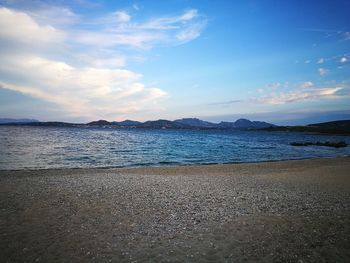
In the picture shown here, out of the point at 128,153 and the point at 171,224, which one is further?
the point at 128,153

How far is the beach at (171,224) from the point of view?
26.7 feet

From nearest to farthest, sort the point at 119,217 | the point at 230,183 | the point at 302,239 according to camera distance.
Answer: the point at 302,239
the point at 119,217
the point at 230,183

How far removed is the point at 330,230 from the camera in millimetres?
9703

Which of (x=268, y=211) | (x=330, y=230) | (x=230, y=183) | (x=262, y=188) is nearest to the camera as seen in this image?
(x=330, y=230)

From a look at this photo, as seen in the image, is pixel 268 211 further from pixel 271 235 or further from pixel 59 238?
pixel 59 238

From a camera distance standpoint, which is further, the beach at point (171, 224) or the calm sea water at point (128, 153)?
the calm sea water at point (128, 153)

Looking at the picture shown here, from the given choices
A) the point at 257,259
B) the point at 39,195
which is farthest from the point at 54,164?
the point at 257,259

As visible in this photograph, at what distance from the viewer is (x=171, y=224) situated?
1037 centimetres

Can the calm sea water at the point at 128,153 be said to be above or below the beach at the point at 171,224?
below

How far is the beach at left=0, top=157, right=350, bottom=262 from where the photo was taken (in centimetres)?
812

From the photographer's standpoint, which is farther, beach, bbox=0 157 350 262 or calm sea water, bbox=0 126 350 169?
calm sea water, bbox=0 126 350 169

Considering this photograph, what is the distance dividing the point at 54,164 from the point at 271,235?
2752 cm

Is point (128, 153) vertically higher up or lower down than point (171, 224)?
lower down

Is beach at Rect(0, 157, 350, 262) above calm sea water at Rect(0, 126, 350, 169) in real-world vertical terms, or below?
above
